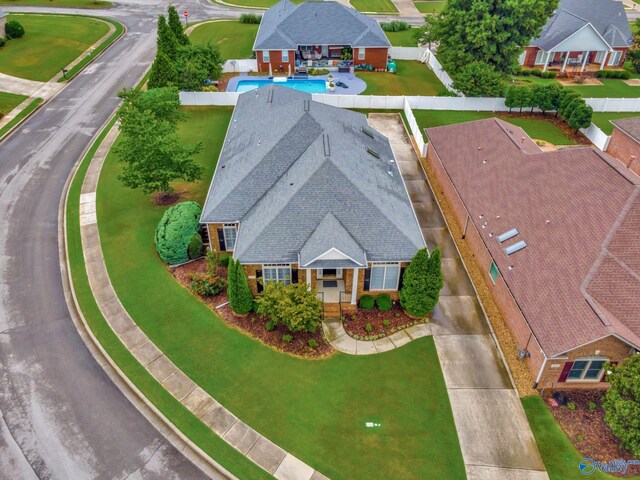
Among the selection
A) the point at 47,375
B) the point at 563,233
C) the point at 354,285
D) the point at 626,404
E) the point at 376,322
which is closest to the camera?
the point at 626,404

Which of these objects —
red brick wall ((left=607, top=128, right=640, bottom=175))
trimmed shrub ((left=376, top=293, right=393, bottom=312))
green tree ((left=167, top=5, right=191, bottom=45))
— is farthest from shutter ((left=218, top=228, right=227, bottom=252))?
red brick wall ((left=607, top=128, right=640, bottom=175))

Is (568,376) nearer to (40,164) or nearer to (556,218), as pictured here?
(556,218)

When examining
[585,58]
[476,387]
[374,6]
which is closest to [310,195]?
[476,387]

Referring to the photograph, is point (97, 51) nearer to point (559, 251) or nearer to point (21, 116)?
point (21, 116)

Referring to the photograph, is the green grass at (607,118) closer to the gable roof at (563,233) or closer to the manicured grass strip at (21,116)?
the gable roof at (563,233)

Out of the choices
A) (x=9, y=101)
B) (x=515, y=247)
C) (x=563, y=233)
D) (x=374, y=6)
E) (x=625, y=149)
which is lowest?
(x=9, y=101)

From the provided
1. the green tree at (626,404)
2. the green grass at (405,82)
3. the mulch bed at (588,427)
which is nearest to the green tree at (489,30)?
the green grass at (405,82)
